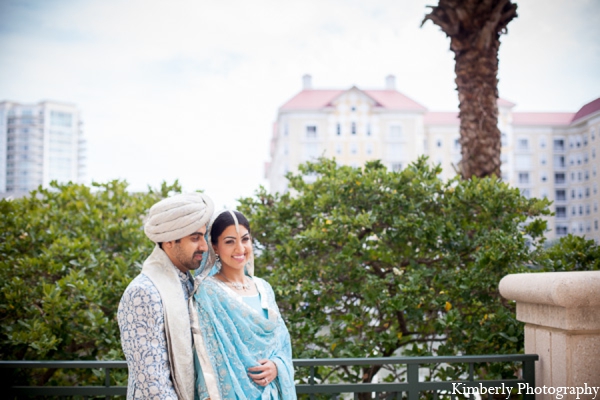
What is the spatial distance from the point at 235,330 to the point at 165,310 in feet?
0.95

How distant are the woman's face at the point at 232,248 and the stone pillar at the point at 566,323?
172 cm

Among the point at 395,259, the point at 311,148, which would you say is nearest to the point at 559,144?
the point at 311,148

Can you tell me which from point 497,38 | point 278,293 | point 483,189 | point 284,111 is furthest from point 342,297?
point 284,111

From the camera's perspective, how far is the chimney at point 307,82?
54031 millimetres

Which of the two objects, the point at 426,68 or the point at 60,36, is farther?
the point at 426,68

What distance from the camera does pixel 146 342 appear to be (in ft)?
6.47

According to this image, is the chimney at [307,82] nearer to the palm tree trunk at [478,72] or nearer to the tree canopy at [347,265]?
the palm tree trunk at [478,72]

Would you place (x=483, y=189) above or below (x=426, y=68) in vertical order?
below

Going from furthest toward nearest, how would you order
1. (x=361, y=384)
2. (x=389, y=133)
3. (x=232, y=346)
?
(x=389, y=133)
(x=361, y=384)
(x=232, y=346)

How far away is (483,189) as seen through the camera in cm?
433

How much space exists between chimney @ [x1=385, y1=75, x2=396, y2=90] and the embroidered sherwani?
57.7 m

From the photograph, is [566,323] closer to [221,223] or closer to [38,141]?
[221,223]

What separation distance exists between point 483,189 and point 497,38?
2094 millimetres

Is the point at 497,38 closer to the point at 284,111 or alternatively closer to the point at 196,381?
the point at 196,381
